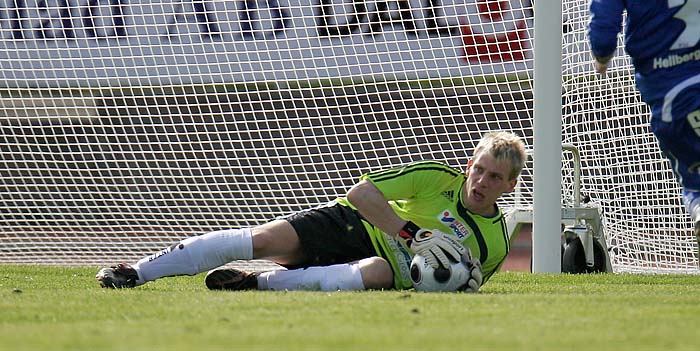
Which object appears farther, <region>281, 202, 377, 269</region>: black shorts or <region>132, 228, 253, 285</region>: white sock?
<region>281, 202, 377, 269</region>: black shorts

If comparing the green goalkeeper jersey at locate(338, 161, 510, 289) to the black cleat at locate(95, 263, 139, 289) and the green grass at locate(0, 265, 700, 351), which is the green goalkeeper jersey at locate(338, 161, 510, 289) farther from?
the black cleat at locate(95, 263, 139, 289)

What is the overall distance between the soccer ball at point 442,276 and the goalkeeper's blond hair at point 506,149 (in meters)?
0.42

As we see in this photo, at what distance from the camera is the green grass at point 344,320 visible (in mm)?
2678

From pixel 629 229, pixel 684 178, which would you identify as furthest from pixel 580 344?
pixel 629 229

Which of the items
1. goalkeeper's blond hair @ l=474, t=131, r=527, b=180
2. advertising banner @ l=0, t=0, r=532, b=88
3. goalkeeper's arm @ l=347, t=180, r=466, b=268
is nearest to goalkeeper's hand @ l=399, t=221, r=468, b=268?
goalkeeper's arm @ l=347, t=180, r=466, b=268

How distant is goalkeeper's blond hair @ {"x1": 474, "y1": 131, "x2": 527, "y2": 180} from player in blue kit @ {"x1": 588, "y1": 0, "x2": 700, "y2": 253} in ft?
1.59

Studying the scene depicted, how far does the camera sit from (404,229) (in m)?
4.57

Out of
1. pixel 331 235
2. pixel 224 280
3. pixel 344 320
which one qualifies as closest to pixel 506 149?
pixel 331 235

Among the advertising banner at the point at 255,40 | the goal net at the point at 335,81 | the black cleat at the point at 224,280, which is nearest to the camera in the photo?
the black cleat at the point at 224,280

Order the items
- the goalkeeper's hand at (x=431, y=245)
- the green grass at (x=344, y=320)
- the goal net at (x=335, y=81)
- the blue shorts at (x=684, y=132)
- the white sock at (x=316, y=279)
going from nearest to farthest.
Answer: the green grass at (x=344, y=320)
the blue shorts at (x=684, y=132)
the goalkeeper's hand at (x=431, y=245)
the white sock at (x=316, y=279)
the goal net at (x=335, y=81)

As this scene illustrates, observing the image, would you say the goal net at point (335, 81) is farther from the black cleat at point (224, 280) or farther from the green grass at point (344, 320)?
the black cleat at point (224, 280)

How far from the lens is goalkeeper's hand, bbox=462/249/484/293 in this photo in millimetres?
4578

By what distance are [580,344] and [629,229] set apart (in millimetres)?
5582

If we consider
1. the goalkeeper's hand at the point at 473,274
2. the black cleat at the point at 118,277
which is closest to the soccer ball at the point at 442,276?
the goalkeeper's hand at the point at 473,274
